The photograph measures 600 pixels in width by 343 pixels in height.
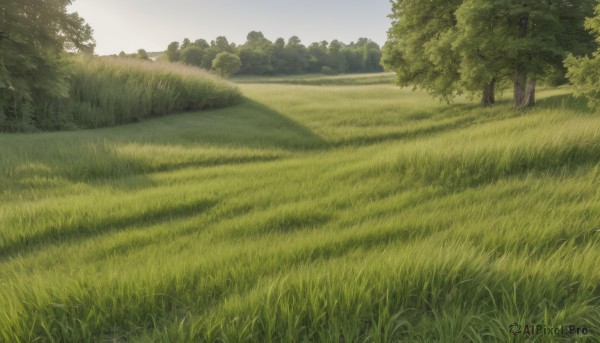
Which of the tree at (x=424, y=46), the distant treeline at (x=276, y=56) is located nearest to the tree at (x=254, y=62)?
the distant treeline at (x=276, y=56)

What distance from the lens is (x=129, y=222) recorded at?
401cm

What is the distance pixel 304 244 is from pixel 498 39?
35.4 ft

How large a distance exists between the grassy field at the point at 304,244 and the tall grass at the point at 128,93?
430 cm

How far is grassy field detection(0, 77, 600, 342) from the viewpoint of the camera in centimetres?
190

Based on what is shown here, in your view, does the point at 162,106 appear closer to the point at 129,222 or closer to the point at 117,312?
the point at 129,222

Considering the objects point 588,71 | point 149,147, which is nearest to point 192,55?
point 149,147

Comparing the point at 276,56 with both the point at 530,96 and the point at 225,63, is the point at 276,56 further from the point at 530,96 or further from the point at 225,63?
the point at 530,96

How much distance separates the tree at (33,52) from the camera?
9453 mm

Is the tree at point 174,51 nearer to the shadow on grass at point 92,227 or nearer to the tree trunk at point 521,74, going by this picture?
the tree trunk at point 521,74

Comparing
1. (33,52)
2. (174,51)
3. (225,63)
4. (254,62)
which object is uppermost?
(174,51)

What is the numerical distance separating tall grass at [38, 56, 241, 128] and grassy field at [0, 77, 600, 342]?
4295 millimetres

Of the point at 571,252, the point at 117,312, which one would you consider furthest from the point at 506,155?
the point at 117,312

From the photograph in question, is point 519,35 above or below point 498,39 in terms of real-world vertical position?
above

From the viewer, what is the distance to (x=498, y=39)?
34.7 ft
